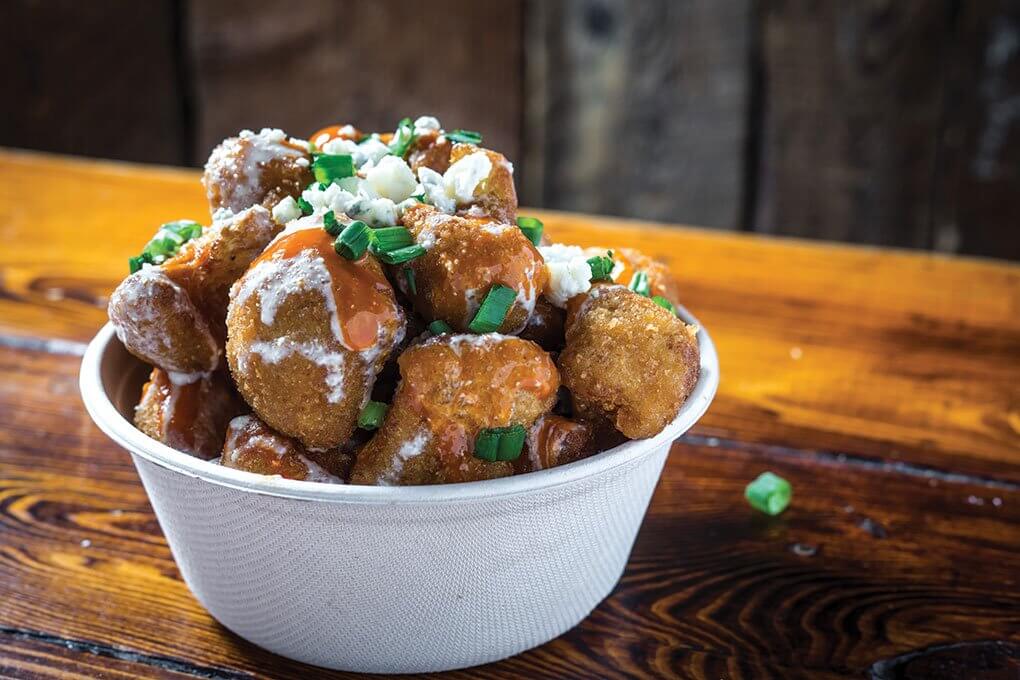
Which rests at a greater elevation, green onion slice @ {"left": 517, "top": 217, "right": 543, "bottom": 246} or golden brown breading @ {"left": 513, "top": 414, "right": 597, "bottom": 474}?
green onion slice @ {"left": 517, "top": 217, "right": 543, "bottom": 246}

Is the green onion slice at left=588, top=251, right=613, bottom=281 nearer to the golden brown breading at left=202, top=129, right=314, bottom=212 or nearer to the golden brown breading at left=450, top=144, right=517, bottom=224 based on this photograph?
the golden brown breading at left=450, top=144, right=517, bottom=224

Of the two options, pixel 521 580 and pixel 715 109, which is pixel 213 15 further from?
pixel 521 580

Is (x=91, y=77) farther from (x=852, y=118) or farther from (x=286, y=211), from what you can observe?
(x=286, y=211)

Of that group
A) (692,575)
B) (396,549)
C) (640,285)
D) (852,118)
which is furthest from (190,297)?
(852,118)

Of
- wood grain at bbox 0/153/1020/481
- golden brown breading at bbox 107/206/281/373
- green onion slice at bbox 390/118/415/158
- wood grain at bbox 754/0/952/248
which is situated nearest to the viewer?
golden brown breading at bbox 107/206/281/373

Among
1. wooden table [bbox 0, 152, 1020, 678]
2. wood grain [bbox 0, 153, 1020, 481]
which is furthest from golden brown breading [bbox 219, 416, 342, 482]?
wood grain [bbox 0, 153, 1020, 481]

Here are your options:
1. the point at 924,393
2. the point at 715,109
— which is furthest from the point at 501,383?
the point at 715,109

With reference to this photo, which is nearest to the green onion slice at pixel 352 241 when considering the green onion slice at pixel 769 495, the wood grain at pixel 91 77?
the green onion slice at pixel 769 495
